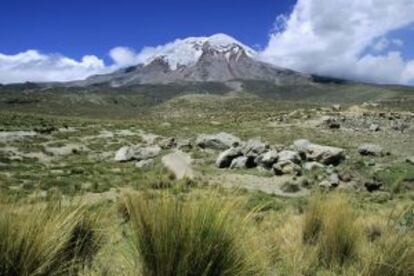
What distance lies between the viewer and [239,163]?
79.1ft

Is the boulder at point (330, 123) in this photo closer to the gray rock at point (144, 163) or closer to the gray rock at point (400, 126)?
the gray rock at point (400, 126)

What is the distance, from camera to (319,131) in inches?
1758

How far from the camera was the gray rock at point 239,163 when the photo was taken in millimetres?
23995

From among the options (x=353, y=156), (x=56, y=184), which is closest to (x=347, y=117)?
(x=353, y=156)

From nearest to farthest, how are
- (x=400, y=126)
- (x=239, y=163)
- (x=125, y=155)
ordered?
(x=239, y=163)
(x=125, y=155)
(x=400, y=126)

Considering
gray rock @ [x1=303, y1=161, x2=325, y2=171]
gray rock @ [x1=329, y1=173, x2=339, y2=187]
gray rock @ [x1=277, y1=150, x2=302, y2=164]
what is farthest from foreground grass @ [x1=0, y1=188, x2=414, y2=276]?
gray rock @ [x1=277, y1=150, x2=302, y2=164]

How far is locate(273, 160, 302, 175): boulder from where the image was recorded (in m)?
21.8

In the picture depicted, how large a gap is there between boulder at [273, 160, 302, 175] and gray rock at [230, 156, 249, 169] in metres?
2.01

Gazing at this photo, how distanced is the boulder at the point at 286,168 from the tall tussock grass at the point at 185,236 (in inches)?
696

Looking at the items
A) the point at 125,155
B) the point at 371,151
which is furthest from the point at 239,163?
the point at 125,155

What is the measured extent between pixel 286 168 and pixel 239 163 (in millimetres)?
2754

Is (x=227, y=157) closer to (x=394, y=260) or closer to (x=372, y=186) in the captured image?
(x=372, y=186)

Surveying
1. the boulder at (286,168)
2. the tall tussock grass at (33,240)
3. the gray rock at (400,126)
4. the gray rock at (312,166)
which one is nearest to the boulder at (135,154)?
the boulder at (286,168)

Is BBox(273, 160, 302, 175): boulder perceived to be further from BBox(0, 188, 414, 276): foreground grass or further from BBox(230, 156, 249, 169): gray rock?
BBox(0, 188, 414, 276): foreground grass
